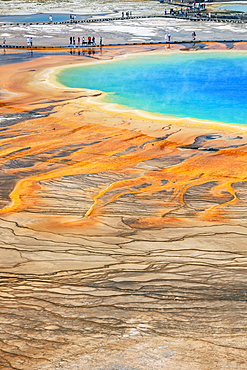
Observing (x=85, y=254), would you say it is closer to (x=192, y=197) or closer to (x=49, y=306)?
(x=49, y=306)

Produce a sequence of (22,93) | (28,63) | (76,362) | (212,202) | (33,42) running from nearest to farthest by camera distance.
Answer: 1. (76,362)
2. (212,202)
3. (22,93)
4. (28,63)
5. (33,42)

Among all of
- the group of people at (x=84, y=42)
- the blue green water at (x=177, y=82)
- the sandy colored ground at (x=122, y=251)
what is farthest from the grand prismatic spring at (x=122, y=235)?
the group of people at (x=84, y=42)

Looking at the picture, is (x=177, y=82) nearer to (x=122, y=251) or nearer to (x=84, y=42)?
(x=84, y=42)

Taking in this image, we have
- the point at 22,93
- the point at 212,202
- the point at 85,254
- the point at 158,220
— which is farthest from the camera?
the point at 22,93

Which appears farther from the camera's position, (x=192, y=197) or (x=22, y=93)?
(x=22, y=93)

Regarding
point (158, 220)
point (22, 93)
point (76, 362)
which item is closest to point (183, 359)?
point (76, 362)

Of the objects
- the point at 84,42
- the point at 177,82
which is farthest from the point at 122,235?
the point at 84,42

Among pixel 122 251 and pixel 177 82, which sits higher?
pixel 177 82
